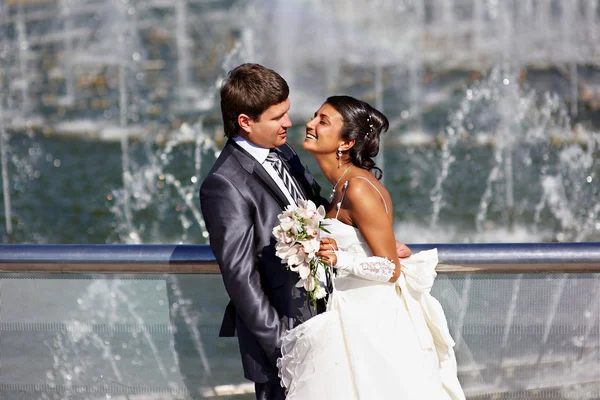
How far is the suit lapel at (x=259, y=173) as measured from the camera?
3.43 metres

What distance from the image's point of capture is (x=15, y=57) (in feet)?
71.1

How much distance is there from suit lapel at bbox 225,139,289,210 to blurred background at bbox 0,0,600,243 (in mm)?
8666

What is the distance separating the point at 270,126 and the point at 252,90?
0.17m

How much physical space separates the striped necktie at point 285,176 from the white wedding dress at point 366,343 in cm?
24

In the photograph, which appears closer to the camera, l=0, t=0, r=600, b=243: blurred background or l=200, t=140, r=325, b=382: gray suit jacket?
l=200, t=140, r=325, b=382: gray suit jacket

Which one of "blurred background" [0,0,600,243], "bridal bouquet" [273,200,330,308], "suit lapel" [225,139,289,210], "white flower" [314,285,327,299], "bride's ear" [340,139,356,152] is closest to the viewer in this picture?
"bridal bouquet" [273,200,330,308]

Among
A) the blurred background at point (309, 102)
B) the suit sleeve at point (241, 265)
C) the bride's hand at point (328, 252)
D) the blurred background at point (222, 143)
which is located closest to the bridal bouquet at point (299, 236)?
the bride's hand at point (328, 252)

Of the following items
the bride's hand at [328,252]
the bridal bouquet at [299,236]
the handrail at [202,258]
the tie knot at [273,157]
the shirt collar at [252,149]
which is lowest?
the handrail at [202,258]

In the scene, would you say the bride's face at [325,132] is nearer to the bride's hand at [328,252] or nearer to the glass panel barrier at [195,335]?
the bride's hand at [328,252]

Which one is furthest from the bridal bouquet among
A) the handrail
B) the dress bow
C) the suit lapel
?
the handrail

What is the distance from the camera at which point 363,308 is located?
132 inches

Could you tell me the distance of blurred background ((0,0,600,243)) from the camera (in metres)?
13.3

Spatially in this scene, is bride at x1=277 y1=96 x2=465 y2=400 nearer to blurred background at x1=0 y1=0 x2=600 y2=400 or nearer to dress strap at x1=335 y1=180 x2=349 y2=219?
dress strap at x1=335 y1=180 x2=349 y2=219

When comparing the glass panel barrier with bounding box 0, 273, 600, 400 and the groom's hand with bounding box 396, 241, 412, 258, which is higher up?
the groom's hand with bounding box 396, 241, 412, 258
